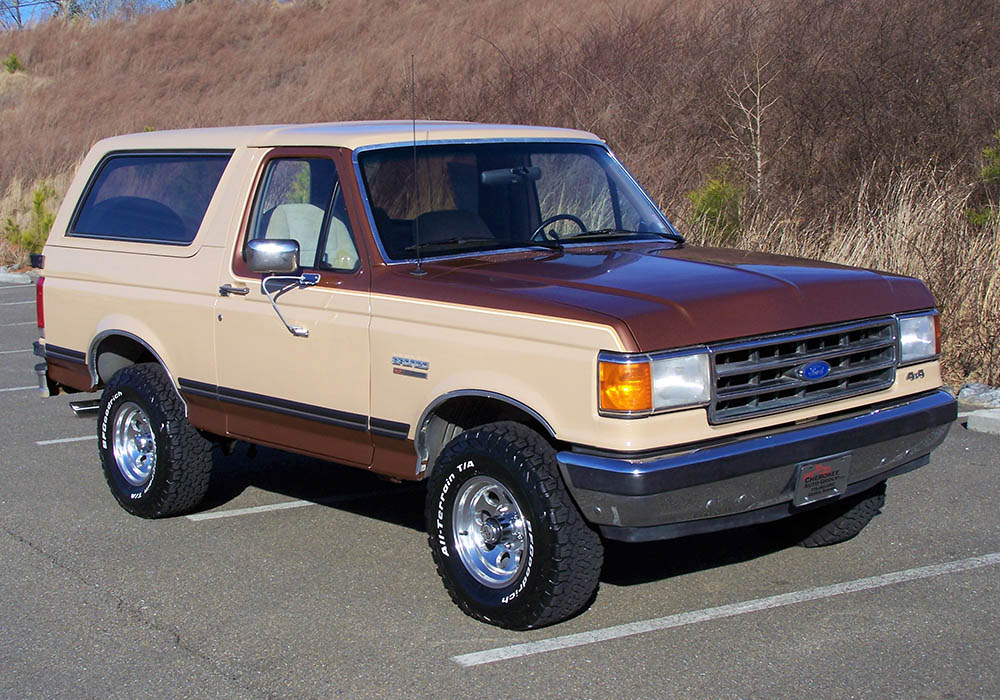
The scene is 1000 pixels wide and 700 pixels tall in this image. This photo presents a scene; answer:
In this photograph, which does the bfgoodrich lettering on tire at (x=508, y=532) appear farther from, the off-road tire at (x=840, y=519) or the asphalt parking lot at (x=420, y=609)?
the off-road tire at (x=840, y=519)

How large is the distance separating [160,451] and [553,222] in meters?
2.42

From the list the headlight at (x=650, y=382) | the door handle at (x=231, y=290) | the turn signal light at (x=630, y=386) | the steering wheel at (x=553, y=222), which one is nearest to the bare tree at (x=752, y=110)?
the steering wheel at (x=553, y=222)

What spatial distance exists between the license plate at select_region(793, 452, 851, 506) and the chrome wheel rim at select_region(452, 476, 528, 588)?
1.12 meters

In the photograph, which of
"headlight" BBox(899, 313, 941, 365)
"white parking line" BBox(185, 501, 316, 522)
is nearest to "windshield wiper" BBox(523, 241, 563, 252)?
"headlight" BBox(899, 313, 941, 365)

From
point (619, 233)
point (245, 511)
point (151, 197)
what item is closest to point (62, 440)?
point (245, 511)

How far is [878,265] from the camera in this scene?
10484mm

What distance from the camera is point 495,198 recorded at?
6027 millimetres

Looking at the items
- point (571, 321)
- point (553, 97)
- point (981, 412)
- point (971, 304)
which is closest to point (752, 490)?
point (571, 321)

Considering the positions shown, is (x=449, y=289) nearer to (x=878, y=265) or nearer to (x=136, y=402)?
(x=136, y=402)

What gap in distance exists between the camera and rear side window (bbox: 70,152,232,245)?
6.54m

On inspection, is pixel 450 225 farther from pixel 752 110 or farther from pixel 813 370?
pixel 752 110

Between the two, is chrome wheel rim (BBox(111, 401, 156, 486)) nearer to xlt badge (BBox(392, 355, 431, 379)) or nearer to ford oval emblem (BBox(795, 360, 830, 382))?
xlt badge (BBox(392, 355, 431, 379))

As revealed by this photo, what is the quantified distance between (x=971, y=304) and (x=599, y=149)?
4419 millimetres

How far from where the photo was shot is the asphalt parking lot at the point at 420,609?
176 inches
